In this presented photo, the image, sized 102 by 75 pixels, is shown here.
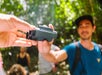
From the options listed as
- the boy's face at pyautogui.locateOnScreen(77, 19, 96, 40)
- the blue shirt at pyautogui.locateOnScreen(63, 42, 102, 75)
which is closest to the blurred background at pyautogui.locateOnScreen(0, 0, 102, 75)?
the boy's face at pyautogui.locateOnScreen(77, 19, 96, 40)

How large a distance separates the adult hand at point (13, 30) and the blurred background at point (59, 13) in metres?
6.50

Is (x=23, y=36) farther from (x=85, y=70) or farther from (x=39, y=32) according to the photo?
(x=85, y=70)

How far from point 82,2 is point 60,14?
83 centimetres

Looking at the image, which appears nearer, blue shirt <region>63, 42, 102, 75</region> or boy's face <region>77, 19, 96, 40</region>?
blue shirt <region>63, 42, 102, 75</region>

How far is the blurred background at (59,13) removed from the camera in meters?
9.59

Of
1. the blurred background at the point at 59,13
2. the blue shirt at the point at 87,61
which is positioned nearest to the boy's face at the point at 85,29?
the blue shirt at the point at 87,61

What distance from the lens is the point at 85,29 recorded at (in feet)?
15.3

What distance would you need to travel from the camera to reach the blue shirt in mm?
4410

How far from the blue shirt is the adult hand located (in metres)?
1.50

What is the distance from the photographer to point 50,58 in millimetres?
4207

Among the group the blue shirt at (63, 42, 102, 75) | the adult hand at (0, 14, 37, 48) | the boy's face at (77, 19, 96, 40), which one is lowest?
the blue shirt at (63, 42, 102, 75)

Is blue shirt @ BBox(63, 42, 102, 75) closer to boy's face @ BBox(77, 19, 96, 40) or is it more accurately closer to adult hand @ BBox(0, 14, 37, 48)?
boy's face @ BBox(77, 19, 96, 40)

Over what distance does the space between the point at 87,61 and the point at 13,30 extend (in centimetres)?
189

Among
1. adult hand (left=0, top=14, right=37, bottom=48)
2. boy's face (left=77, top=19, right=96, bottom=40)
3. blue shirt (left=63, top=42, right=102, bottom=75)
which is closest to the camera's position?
adult hand (left=0, top=14, right=37, bottom=48)
